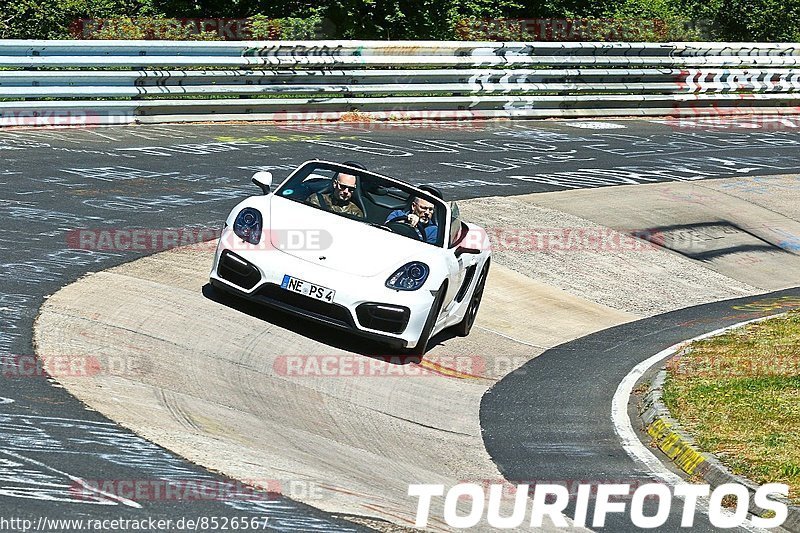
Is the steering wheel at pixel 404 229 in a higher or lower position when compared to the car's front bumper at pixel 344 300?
higher

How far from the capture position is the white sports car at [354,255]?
31.0 feet

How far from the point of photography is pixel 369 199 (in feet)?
34.9

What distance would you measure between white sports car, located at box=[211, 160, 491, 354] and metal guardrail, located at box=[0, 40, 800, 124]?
824cm

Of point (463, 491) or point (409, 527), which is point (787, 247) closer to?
point (463, 491)

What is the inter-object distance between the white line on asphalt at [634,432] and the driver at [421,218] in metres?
2.00

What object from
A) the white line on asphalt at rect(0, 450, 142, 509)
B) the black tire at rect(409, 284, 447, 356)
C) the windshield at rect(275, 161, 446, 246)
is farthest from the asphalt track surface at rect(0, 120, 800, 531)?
the windshield at rect(275, 161, 446, 246)

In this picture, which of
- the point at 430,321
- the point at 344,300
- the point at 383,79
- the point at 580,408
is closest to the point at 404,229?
the point at 430,321

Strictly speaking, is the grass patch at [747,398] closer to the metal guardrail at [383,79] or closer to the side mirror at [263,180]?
the side mirror at [263,180]

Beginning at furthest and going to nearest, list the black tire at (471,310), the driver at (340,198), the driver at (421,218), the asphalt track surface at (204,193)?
the black tire at (471,310) → the driver at (340,198) → the driver at (421,218) → the asphalt track surface at (204,193)

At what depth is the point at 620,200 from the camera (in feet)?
56.2

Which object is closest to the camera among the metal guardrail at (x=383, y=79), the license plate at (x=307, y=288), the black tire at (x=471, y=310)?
the license plate at (x=307, y=288)

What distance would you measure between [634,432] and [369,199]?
319 centimetres

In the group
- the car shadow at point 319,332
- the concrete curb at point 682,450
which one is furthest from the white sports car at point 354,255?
the concrete curb at point 682,450

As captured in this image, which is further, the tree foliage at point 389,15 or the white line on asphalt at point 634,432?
the tree foliage at point 389,15
